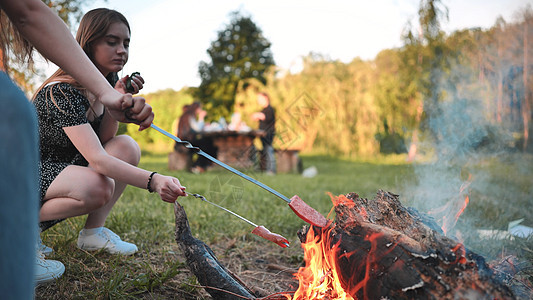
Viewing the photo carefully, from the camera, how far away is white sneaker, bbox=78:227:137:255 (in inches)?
83.1

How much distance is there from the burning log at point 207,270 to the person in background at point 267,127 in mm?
5657

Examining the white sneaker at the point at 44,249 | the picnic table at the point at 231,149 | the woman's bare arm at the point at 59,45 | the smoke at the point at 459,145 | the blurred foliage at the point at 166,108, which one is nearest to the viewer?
the woman's bare arm at the point at 59,45

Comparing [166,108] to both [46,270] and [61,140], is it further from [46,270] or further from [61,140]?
[46,270]

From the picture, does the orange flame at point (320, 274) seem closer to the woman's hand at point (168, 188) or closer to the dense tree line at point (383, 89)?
the woman's hand at point (168, 188)

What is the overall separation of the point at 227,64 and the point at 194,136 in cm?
201

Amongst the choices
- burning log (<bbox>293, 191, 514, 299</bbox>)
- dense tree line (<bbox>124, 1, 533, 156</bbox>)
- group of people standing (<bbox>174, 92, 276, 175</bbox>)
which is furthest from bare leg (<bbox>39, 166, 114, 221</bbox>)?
group of people standing (<bbox>174, 92, 276, 175</bbox>)

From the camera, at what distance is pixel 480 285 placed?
107 centimetres

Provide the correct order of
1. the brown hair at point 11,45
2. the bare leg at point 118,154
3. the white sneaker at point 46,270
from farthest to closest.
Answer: the bare leg at point 118,154 → the white sneaker at point 46,270 → the brown hair at point 11,45

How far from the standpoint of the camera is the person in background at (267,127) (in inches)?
298

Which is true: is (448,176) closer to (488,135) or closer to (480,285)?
(488,135)

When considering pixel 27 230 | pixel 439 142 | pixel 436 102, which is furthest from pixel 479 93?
pixel 27 230

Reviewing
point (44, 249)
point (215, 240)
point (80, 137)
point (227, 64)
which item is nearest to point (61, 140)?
point (80, 137)

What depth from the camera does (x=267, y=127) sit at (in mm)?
8055

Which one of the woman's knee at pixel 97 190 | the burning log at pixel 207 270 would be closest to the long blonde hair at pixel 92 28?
the woman's knee at pixel 97 190
